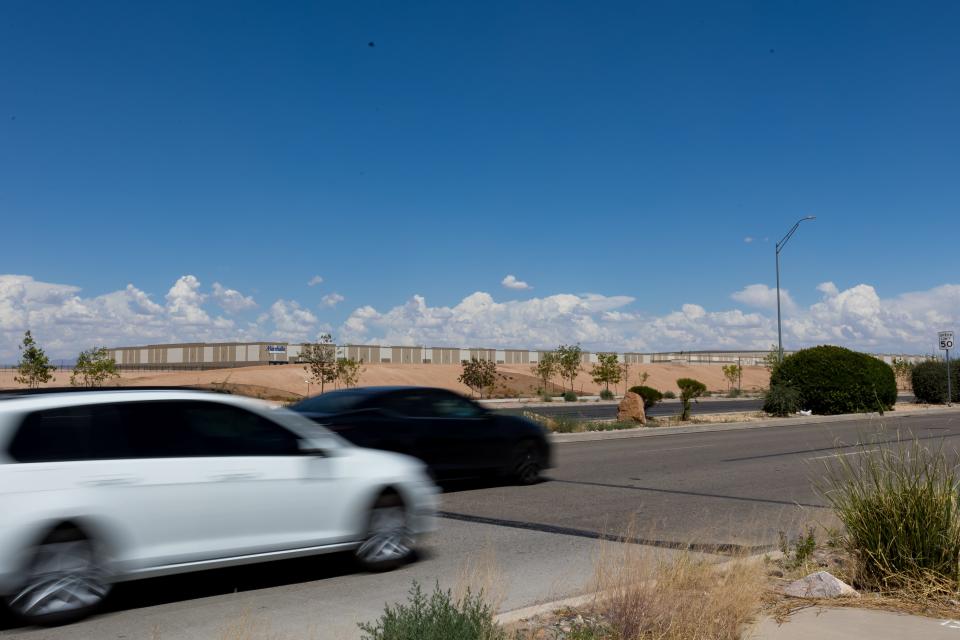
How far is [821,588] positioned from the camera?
20.9 feet

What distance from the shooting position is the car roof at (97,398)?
6266 millimetres

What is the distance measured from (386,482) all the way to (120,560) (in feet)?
7.85

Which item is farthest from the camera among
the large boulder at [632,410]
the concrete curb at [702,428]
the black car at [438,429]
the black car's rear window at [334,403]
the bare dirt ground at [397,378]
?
the bare dirt ground at [397,378]

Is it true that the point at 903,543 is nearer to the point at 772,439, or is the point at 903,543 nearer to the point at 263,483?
the point at 263,483

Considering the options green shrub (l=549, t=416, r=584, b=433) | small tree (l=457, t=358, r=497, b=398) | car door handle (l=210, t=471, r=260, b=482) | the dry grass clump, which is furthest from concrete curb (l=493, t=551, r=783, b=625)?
small tree (l=457, t=358, r=497, b=398)

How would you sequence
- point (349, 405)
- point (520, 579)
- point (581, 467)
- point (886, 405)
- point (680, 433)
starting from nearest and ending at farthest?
point (520, 579), point (349, 405), point (581, 467), point (680, 433), point (886, 405)

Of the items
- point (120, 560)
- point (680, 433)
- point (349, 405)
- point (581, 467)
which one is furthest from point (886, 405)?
point (120, 560)

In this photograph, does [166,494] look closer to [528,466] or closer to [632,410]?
[528,466]

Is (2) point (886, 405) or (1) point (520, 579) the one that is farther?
(2) point (886, 405)

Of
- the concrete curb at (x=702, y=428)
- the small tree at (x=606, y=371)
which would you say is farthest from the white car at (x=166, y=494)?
the small tree at (x=606, y=371)

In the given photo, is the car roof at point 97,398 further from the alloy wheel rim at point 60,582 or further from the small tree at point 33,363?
the small tree at point 33,363

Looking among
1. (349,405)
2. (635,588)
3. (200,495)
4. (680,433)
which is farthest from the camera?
(680,433)

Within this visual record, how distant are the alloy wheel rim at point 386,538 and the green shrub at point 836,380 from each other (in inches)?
1226

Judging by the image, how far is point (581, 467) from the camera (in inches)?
659
